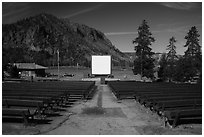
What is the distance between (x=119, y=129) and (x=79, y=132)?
1191 millimetres

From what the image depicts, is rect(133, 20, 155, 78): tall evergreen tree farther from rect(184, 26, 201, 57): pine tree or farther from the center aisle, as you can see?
the center aisle

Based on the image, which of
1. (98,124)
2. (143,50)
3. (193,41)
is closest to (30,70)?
(143,50)

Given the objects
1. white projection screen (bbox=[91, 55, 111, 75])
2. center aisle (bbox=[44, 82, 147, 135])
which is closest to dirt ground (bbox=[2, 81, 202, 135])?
center aisle (bbox=[44, 82, 147, 135])

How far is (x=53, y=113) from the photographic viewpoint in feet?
30.2

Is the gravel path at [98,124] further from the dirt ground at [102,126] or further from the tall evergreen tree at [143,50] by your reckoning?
the tall evergreen tree at [143,50]

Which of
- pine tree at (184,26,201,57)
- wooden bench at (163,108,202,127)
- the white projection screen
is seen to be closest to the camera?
wooden bench at (163,108,202,127)

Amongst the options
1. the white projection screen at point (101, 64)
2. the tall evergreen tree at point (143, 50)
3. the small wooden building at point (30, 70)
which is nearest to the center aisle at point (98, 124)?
the white projection screen at point (101, 64)

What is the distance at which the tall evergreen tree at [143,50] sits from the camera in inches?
1929

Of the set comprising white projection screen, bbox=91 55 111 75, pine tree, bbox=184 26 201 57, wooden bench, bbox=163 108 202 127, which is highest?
pine tree, bbox=184 26 201 57

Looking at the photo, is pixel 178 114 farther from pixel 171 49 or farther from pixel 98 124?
pixel 171 49

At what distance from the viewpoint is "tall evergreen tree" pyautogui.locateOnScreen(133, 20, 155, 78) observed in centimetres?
4900

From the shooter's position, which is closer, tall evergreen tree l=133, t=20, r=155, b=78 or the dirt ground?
the dirt ground

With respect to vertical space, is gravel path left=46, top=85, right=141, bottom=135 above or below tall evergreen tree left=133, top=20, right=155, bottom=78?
below

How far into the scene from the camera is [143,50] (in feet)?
163
